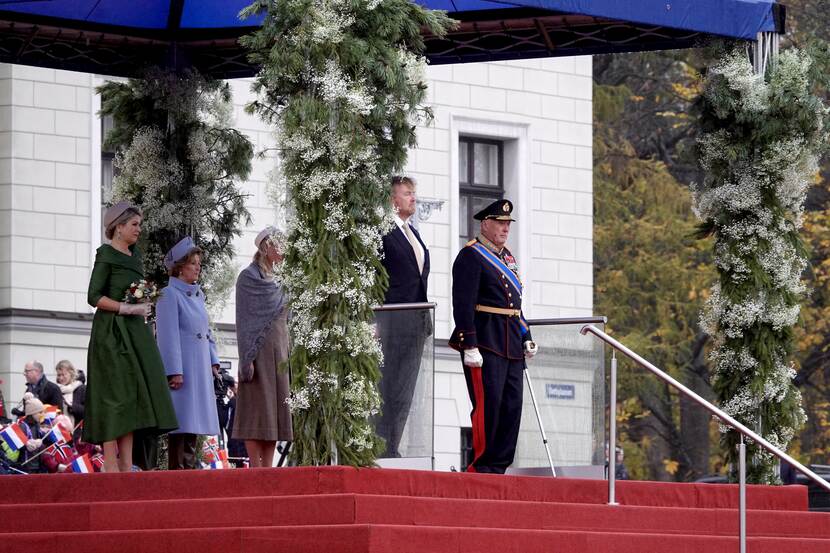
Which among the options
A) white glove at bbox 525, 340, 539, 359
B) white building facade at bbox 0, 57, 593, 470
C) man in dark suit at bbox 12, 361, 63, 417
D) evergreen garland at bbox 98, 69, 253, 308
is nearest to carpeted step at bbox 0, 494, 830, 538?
white glove at bbox 525, 340, 539, 359

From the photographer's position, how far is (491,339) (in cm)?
1597

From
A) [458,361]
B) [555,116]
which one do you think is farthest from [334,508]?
[555,116]

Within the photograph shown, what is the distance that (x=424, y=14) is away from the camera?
48.7 feet

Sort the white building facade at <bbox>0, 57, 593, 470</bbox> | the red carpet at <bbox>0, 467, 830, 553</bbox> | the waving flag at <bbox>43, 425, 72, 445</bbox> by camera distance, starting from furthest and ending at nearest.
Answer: the white building facade at <bbox>0, 57, 593, 470</bbox> → the waving flag at <bbox>43, 425, 72, 445</bbox> → the red carpet at <bbox>0, 467, 830, 553</bbox>

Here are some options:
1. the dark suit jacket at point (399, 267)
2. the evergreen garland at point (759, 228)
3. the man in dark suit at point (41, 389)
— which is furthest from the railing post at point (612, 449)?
the man in dark suit at point (41, 389)

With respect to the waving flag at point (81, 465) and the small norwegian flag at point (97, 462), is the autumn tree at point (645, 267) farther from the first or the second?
the waving flag at point (81, 465)

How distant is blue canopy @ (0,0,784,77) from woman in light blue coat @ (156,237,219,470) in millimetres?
2838

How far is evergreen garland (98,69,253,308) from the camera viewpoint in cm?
1839

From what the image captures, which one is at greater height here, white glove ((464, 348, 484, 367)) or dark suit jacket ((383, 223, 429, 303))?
dark suit jacket ((383, 223, 429, 303))

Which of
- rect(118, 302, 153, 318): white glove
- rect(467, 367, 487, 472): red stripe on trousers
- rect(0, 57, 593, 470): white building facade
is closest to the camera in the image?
rect(118, 302, 153, 318): white glove

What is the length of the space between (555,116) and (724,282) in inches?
583

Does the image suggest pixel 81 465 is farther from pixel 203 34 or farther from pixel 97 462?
pixel 203 34

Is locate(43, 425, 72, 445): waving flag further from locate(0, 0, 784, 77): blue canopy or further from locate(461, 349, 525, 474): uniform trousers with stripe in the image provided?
locate(461, 349, 525, 474): uniform trousers with stripe

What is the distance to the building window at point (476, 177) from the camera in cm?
3161
